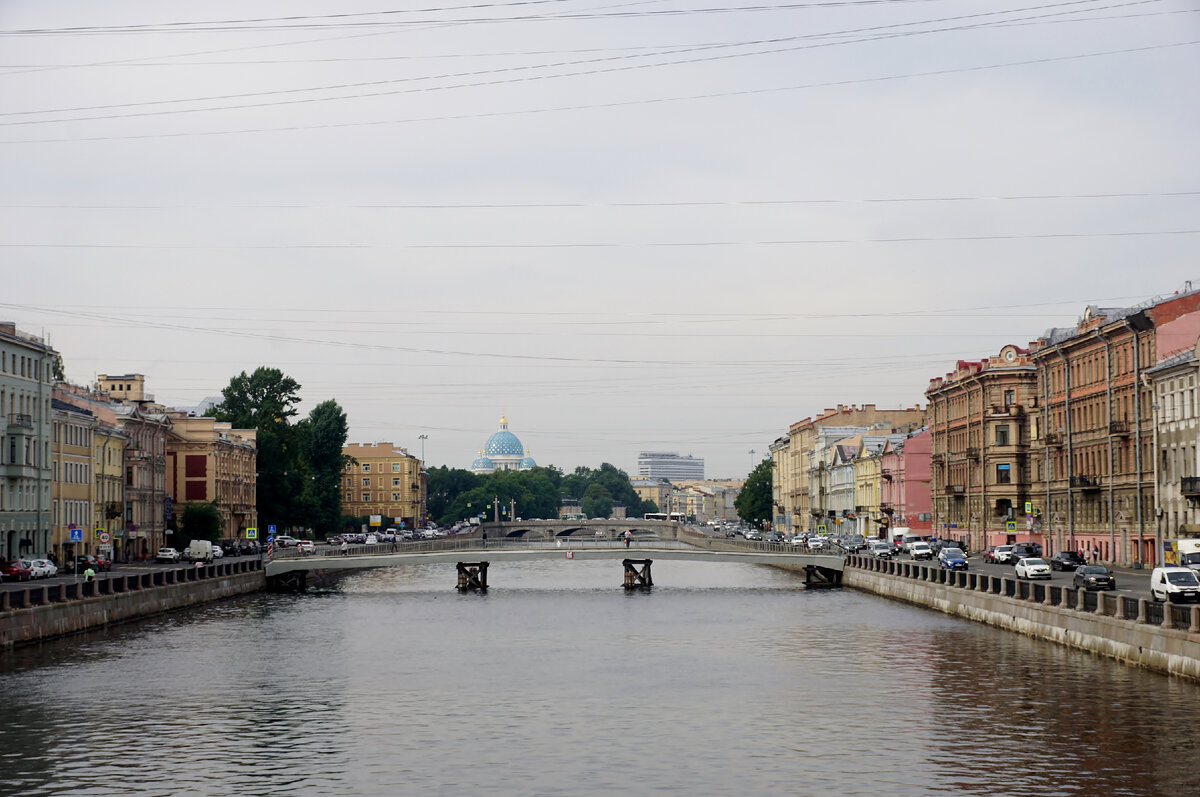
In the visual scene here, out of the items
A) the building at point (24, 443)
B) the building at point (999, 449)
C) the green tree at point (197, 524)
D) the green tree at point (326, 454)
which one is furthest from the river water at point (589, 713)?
the green tree at point (326, 454)

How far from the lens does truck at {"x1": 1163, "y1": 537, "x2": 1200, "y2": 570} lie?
7481cm

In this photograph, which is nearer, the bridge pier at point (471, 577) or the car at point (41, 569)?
the car at point (41, 569)

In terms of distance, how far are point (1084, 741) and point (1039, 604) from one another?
2471cm

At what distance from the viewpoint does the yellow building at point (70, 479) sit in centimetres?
11012

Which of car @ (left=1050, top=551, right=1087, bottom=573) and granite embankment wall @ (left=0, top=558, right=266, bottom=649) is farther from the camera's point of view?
car @ (left=1050, top=551, right=1087, bottom=573)

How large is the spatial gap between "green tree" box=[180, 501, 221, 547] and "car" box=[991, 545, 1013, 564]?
6784 cm

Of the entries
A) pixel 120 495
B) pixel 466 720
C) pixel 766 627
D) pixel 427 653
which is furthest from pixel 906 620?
pixel 120 495

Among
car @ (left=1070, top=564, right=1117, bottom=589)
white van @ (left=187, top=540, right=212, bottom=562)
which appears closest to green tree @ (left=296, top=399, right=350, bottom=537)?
white van @ (left=187, top=540, right=212, bottom=562)

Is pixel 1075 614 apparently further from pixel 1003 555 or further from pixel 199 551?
pixel 199 551

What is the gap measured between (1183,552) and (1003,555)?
27.4m

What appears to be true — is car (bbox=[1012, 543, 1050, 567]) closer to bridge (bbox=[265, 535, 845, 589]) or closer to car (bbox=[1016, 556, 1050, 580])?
bridge (bbox=[265, 535, 845, 589])

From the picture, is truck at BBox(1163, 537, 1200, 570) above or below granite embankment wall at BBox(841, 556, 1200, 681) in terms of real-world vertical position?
above

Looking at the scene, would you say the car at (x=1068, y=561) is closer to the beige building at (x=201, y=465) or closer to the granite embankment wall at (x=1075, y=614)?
the granite embankment wall at (x=1075, y=614)

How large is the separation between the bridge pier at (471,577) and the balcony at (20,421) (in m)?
31.5
